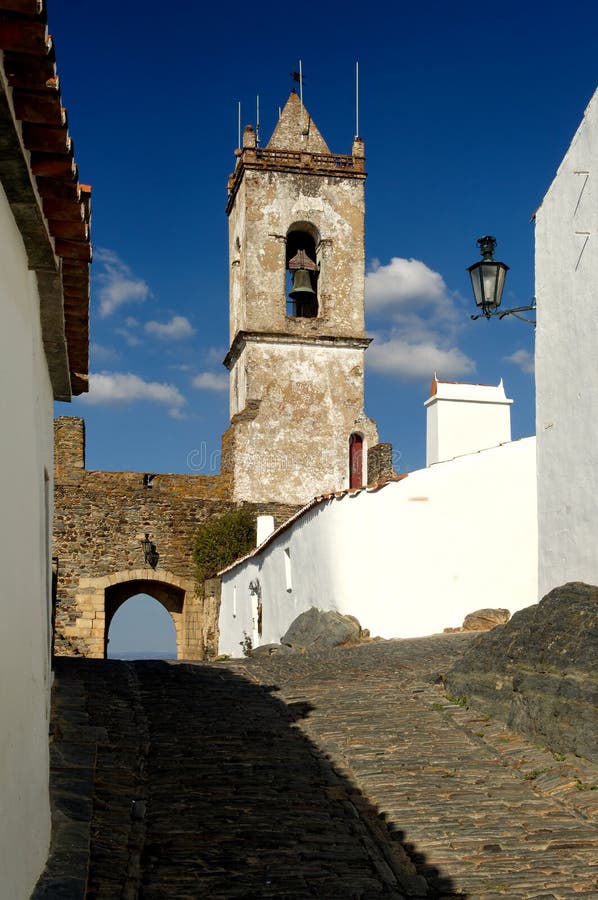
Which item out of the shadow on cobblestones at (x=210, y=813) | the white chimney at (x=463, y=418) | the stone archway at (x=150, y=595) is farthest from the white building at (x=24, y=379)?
the stone archway at (x=150, y=595)

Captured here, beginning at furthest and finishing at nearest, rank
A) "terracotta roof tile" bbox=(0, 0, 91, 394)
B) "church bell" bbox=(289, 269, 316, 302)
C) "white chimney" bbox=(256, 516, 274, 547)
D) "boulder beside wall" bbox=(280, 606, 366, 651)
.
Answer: "church bell" bbox=(289, 269, 316, 302)
"white chimney" bbox=(256, 516, 274, 547)
"boulder beside wall" bbox=(280, 606, 366, 651)
"terracotta roof tile" bbox=(0, 0, 91, 394)

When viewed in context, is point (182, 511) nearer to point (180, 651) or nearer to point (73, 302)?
point (180, 651)

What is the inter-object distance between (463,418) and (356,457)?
10.9 metres

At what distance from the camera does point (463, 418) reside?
1983cm

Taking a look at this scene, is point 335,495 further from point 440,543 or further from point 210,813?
point 210,813

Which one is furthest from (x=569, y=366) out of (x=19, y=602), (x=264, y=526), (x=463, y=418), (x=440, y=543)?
(x=264, y=526)

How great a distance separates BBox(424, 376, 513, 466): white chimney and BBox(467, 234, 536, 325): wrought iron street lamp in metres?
8.50

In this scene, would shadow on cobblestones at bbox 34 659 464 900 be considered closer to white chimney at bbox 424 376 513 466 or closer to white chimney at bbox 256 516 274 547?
white chimney at bbox 424 376 513 466

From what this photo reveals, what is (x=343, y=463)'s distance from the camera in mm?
30297

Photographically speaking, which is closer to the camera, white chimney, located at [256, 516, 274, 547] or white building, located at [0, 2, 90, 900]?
white building, located at [0, 2, 90, 900]

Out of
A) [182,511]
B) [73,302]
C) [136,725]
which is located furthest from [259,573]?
[73,302]

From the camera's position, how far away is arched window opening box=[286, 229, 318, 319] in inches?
1209

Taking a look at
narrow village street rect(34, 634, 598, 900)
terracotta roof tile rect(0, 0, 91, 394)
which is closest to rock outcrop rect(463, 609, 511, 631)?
narrow village street rect(34, 634, 598, 900)

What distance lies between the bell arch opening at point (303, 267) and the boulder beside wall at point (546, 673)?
21.2m
